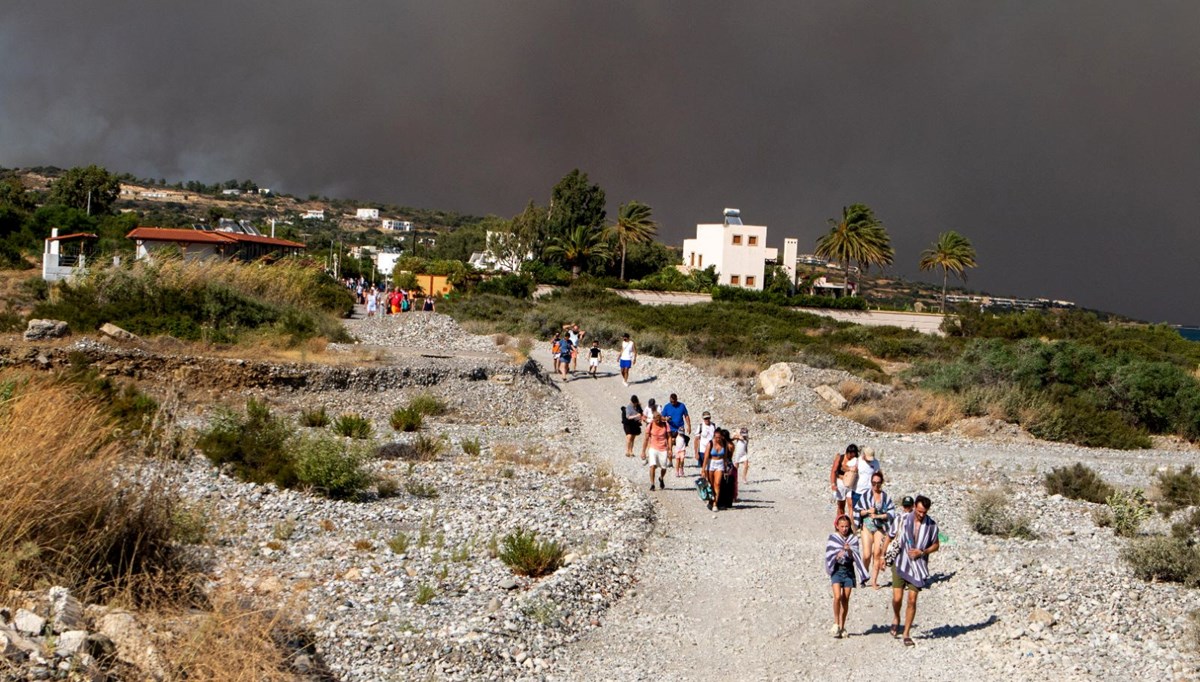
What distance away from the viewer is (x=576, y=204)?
88.1 m

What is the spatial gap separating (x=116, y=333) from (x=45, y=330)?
188 cm

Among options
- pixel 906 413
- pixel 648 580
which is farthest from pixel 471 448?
pixel 906 413

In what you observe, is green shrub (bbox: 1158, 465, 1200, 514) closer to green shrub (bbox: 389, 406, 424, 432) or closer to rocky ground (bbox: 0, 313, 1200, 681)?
rocky ground (bbox: 0, 313, 1200, 681)

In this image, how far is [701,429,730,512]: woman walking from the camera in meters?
17.2

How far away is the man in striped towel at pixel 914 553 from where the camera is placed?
10984 millimetres

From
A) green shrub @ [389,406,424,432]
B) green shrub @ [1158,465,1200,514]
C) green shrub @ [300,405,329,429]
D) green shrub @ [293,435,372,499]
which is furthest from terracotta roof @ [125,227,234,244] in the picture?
green shrub @ [1158,465,1200,514]

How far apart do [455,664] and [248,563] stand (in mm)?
3428

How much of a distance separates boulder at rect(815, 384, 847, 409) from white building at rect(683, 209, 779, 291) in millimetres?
47581

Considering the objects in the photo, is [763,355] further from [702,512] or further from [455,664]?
[455,664]

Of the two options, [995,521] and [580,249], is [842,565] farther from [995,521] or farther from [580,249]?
[580,249]

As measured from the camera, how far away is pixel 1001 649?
1124 cm

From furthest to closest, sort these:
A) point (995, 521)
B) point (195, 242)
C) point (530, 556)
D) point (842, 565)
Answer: point (195, 242)
point (995, 521)
point (530, 556)
point (842, 565)

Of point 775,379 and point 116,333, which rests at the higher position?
point 116,333

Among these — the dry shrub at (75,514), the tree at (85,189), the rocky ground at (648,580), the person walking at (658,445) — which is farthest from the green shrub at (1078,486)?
the tree at (85,189)
